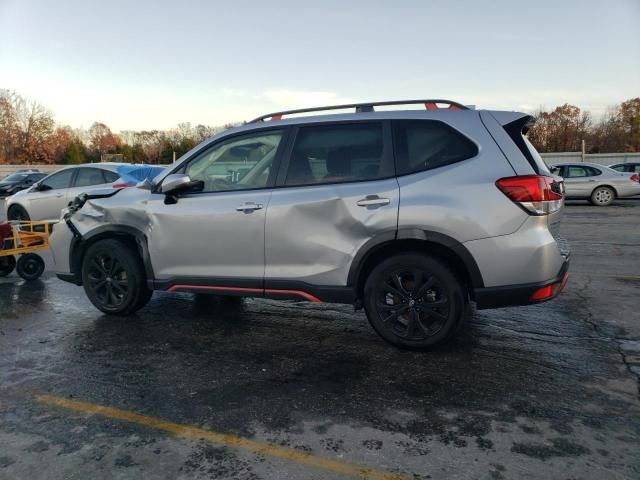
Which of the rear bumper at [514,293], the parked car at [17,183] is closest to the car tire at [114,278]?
the rear bumper at [514,293]

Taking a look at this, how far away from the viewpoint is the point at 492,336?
4.54 metres

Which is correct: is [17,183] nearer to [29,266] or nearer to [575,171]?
[29,266]

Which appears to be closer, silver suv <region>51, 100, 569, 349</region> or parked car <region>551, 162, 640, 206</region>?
silver suv <region>51, 100, 569, 349</region>

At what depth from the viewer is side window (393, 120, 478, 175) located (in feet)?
12.9

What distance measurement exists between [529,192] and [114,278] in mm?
4016

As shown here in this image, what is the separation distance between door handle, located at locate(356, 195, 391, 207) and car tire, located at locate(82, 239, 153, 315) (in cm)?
247

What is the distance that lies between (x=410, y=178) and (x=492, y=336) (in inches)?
66.6

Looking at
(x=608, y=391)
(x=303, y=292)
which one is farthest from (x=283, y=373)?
(x=608, y=391)

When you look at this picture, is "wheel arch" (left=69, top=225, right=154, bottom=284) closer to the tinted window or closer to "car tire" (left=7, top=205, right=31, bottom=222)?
the tinted window

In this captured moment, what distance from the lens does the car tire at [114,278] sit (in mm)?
5066

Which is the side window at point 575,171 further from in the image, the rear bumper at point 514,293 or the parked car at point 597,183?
the rear bumper at point 514,293

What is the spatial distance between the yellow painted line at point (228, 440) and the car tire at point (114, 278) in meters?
1.74

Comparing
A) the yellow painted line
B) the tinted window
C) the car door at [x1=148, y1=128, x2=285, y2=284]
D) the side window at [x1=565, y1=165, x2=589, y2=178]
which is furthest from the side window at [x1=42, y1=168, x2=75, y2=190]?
the side window at [x1=565, y1=165, x2=589, y2=178]

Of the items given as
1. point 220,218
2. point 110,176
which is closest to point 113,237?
point 220,218
